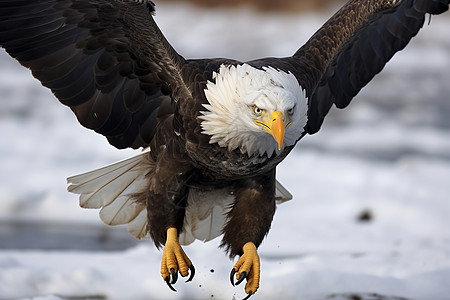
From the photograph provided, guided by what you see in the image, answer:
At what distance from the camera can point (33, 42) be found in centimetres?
407

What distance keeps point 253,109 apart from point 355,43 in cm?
159

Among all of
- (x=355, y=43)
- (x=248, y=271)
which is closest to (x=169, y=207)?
(x=248, y=271)

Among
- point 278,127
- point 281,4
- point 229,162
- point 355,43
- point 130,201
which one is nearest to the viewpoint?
point 278,127

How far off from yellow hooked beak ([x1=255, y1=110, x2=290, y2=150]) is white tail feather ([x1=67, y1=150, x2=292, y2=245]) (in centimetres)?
111

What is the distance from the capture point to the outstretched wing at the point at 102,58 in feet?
12.9

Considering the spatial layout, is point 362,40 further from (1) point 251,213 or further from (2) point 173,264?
(2) point 173,264

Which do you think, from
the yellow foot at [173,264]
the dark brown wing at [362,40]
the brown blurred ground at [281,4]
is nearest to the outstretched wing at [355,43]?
the dark brown wing at [362,40]

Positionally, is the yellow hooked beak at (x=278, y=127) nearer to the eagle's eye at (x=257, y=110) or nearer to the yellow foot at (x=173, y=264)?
the eagle's eye at (x=257, y=110)

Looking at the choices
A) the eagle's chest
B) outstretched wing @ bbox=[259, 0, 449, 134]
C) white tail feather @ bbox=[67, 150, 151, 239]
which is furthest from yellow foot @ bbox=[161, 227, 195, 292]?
A: outstretched wing @ bbox=[259, 0, 449, 134]

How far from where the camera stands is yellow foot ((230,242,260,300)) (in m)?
3.97

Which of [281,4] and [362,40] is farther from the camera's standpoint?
[281,4]

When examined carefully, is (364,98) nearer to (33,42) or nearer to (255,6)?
(33,42)

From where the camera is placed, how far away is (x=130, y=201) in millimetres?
4664

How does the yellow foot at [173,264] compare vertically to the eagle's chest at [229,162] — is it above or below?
below
